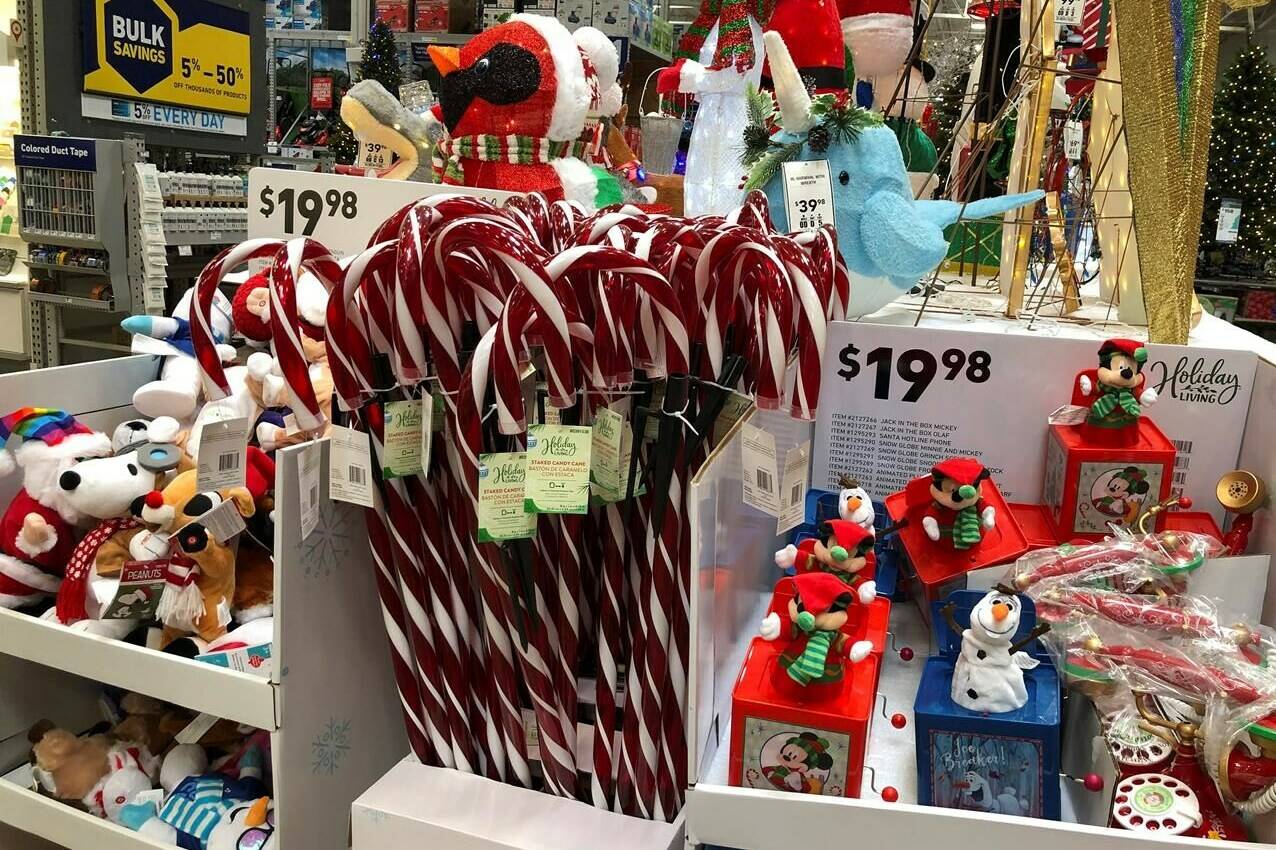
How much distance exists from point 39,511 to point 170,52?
274cm

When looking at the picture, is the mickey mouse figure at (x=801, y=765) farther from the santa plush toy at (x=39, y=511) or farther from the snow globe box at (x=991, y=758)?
the santa plush toy at (x=39, y=511)

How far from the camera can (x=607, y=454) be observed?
102 cm

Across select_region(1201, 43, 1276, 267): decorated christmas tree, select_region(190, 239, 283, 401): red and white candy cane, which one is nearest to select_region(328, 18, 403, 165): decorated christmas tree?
select_region(190, 239, 283, 401): red and white candy cane

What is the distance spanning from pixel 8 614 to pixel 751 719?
44.0 inches

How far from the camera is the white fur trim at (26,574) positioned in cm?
145

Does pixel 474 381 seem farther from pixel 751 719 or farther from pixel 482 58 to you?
pixel 482 58

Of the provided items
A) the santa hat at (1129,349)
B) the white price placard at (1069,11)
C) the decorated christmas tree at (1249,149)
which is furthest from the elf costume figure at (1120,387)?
the decorated christmas tree at (1249,149)

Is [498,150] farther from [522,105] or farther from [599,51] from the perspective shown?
[599,51]

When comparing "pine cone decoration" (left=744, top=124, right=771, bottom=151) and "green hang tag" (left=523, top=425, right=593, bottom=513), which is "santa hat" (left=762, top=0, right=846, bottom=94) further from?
"green hang tag" (left=523, top=425, right=593, bottom=513)

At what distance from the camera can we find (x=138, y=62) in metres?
3.46

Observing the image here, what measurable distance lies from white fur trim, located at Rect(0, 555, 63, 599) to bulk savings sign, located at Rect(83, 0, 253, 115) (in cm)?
252

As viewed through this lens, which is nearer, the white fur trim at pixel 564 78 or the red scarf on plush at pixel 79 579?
the red scarf on plush at pixel 79 579

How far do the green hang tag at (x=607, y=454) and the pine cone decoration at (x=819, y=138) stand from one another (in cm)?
75

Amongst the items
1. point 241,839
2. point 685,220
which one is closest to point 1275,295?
point 685,220
